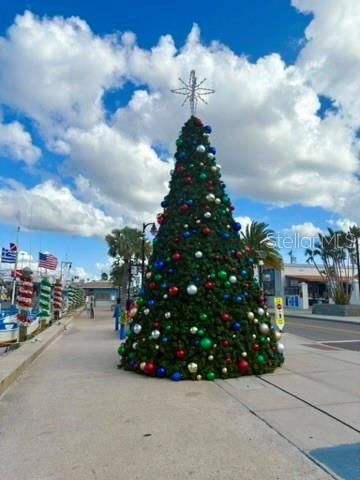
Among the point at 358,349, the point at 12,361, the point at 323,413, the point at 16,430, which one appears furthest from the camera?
the point at 358,349

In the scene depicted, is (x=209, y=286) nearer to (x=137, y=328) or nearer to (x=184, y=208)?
(x=137, y=328)

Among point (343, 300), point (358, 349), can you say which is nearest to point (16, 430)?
point (358, 349)

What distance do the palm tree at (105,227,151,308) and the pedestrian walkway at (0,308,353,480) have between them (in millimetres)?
34631

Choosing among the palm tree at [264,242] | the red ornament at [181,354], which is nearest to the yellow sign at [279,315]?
the red ornament at [181,354]

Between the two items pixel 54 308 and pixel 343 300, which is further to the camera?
pixel 343 300

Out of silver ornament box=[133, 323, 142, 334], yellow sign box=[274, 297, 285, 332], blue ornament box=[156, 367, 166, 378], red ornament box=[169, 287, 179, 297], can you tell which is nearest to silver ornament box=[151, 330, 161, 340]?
silver ornament box=[133, 323, 142, 334]

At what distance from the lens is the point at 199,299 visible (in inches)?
285

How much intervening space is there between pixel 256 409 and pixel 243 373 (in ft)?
6.07

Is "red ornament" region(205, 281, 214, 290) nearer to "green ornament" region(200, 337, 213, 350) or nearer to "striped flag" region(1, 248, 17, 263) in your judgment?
"green ornament" region(200, 337, 213, 350)

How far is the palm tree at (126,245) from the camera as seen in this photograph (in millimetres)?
42062

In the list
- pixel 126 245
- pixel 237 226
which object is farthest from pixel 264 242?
pixel 237 226

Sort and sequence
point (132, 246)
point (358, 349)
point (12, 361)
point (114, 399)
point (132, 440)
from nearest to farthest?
point (132, 440) → point (114, 399) → point (12, 361) → point (358, 349) → point (132, 246)

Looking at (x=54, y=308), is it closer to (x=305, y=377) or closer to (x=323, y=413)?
(x=305, y=377)

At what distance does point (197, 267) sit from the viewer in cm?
749
